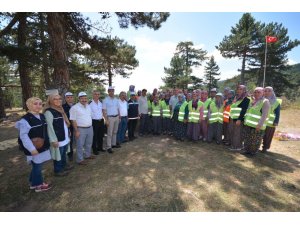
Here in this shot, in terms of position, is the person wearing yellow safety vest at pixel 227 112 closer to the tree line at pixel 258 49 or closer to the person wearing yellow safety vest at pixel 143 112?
the person wearing yellow safety vest at pixel 143 112

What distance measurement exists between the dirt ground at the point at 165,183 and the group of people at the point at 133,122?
0.44 meters

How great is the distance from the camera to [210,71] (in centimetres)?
5122

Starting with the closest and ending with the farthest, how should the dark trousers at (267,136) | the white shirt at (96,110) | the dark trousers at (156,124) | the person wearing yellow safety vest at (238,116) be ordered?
the white shirt at (96,110), the person wearing yellow safety vest at (238,116), the dark trousers at (267,136), the dark trousers at (156,124)

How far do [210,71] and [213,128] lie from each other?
47366mm

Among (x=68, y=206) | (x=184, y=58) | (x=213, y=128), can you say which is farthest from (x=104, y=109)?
(x=184, y=58)

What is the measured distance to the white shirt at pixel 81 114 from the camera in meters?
4.89

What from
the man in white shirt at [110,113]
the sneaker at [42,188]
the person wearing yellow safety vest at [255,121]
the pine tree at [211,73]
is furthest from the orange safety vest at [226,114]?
the pine tree at [211,73]

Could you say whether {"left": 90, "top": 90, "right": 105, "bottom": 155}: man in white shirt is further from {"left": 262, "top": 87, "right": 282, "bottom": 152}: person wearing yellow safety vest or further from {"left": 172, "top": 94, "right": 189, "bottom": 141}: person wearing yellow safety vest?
{"left": 262, "top": 87, "right": 282, "bottom": 152}: person wearing yellow safety vest

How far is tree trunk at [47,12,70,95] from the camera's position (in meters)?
6.75

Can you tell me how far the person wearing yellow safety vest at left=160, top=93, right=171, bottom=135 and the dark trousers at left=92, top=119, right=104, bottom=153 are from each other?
9.37ft

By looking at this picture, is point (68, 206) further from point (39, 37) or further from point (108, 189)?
point (39, 37)

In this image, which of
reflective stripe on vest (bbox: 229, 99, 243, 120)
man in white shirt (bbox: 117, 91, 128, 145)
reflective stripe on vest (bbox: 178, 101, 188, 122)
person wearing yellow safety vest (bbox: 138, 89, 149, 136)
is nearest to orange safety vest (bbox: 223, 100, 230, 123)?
reflective stripe on vest (bbox: 229, 99, 243, 120)

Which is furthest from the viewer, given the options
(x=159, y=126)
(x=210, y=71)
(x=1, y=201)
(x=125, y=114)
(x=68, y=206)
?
(x=210, y=71)

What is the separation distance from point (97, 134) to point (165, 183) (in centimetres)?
278
